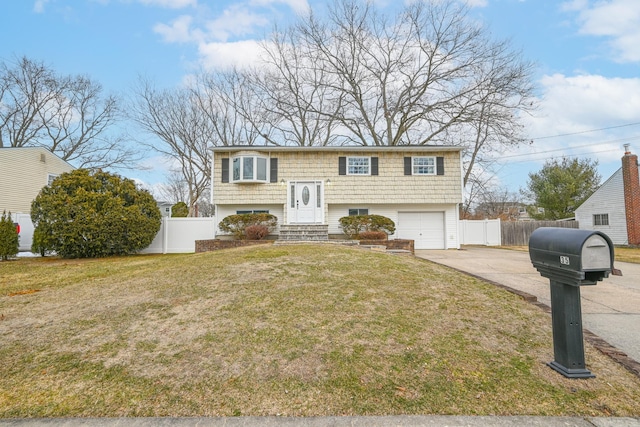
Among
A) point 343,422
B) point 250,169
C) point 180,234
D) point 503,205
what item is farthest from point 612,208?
point 343,422

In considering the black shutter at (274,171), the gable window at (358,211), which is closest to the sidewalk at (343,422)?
the black shutter at (274,171)

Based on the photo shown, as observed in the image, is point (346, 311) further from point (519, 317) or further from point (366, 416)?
point (519, 317)

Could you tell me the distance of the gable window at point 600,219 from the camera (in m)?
20.1

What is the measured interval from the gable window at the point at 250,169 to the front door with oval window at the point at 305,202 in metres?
1.54

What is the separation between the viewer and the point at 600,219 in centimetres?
2048

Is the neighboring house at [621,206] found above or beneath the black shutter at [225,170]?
beneath

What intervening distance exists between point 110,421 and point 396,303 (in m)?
3.18

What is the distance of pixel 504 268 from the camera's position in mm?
9305

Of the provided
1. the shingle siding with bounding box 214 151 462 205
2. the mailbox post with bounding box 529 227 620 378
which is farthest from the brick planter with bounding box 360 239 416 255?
the mailbox post with bounding box 529 227 620 378

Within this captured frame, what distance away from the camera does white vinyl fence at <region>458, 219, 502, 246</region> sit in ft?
66.5

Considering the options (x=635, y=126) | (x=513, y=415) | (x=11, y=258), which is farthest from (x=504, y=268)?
(x=635, y=126)

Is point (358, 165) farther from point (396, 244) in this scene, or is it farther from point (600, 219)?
point (600, 219)

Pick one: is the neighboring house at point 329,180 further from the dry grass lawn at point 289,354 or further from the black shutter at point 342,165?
the dry grass lawn at point 289,354

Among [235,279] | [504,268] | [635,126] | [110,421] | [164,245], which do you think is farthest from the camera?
[635,126]
